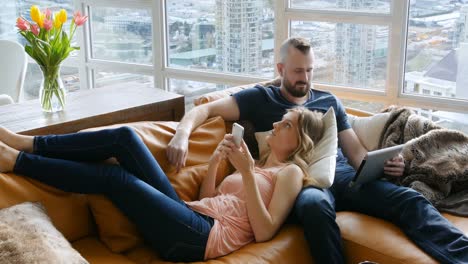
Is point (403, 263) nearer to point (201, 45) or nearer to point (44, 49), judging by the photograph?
point (44, 49)

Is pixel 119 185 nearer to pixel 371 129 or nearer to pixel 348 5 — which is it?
pixel 371 129

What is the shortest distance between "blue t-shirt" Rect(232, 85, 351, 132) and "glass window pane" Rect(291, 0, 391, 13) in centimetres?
80

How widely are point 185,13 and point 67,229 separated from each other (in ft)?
8.00

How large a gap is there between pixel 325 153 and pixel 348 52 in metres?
1.21

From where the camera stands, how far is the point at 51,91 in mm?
2912

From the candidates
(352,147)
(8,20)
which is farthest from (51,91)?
(8,20)

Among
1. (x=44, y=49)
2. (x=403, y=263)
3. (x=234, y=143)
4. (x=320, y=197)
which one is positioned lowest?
(x=403, y=263)

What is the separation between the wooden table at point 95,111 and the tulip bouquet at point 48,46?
83mm

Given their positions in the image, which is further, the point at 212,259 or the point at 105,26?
the point at 105,26

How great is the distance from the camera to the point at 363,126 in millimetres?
2963

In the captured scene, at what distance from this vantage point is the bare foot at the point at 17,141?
2264 millimetres

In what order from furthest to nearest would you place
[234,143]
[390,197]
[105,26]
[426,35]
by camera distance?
[105,26], [426,35], [390,197], [234,143]

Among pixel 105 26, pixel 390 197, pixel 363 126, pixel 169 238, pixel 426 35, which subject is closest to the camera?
pixel 169 238

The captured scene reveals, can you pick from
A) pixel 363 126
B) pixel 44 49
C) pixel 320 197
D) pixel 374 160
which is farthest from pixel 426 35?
pixel 44 49
